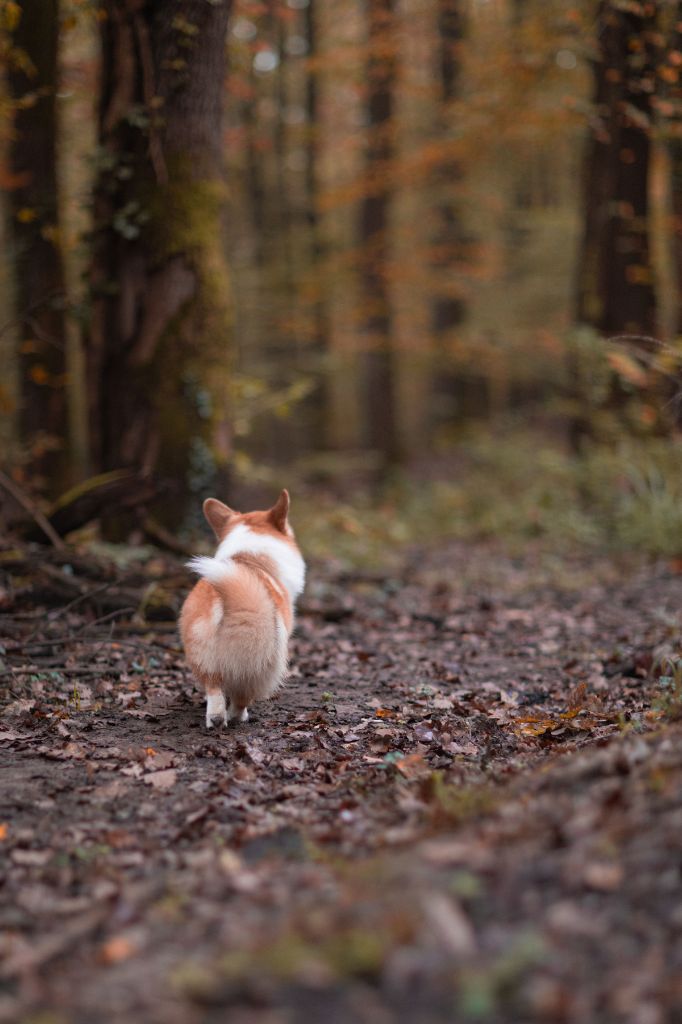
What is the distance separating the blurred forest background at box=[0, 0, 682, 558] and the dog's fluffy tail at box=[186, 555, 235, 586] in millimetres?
→ 3234

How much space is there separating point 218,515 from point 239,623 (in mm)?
1347

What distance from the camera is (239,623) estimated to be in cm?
478

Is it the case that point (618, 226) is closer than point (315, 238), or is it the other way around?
point (618, 226)

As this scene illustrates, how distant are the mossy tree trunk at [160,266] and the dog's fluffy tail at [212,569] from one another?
11.7 feet

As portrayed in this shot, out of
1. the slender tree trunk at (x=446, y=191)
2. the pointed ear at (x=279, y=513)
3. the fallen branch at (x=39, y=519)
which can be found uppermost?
the slender tree trunk at (x=446, y=191)

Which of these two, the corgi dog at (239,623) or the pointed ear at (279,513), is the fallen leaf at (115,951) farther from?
the pointed ear at (279,513)

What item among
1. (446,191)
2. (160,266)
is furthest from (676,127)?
(446,191)

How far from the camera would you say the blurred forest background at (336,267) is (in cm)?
830

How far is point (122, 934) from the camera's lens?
9.27 ft

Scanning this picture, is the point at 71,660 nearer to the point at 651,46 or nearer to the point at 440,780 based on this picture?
the point at 440,780

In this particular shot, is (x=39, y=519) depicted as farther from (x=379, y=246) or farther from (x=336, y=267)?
(x=336, y=267)

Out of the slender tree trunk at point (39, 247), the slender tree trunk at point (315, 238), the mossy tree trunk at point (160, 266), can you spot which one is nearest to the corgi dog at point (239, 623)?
the mossy tree trunk at point (160, 266)

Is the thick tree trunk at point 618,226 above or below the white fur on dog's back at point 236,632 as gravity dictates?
above

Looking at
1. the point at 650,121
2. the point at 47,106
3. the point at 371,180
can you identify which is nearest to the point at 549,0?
the point at 371,180
